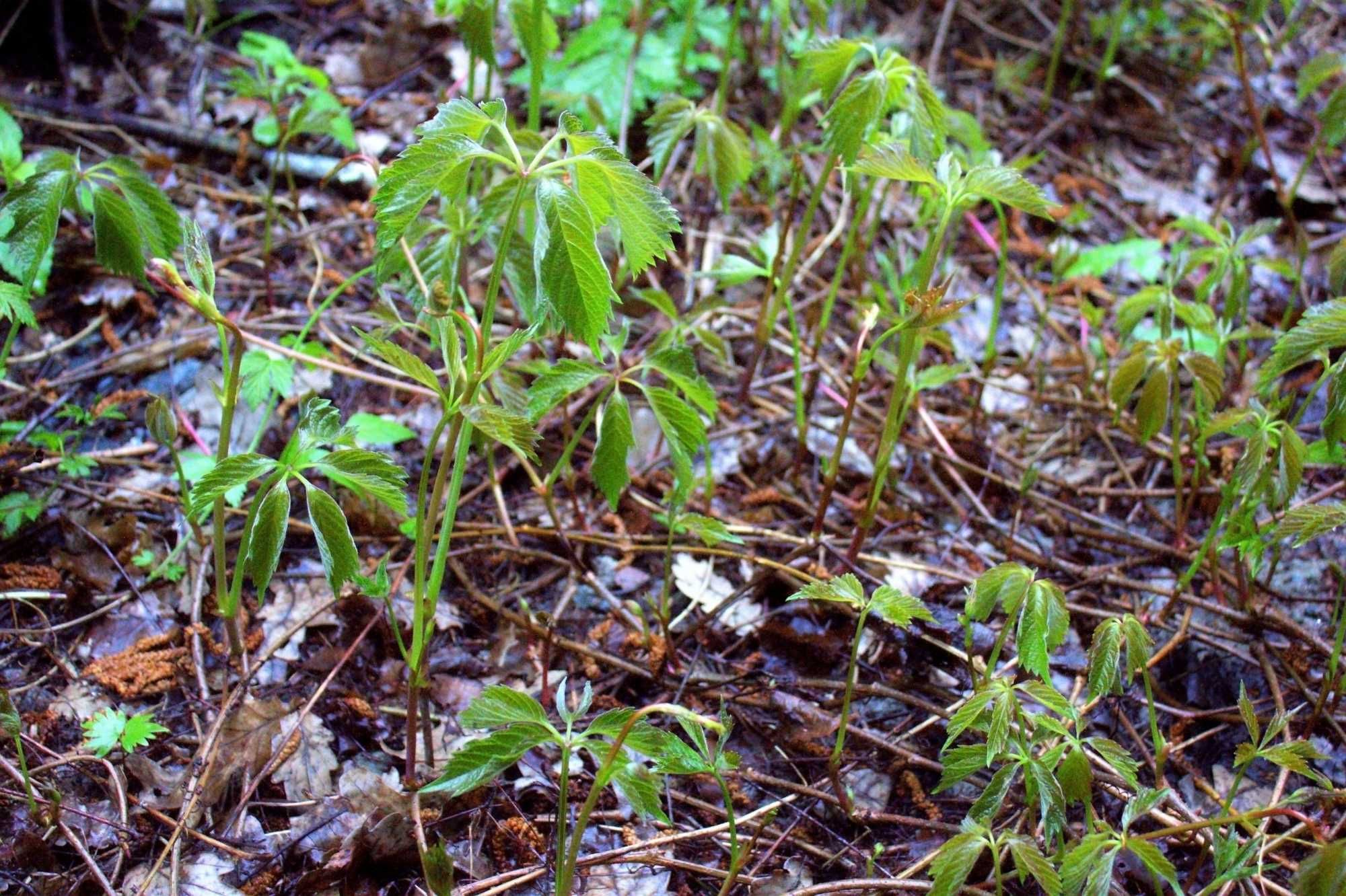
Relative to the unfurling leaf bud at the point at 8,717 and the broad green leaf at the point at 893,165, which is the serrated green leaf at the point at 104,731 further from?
the broad green leaf at the point at 893,165

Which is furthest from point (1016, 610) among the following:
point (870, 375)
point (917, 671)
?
point (870, 375)

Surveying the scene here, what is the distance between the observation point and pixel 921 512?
2658 mm

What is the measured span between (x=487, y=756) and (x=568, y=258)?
2.62 feet

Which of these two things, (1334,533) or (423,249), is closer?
(423,249)

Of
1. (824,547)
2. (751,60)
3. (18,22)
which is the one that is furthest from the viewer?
(751,60)

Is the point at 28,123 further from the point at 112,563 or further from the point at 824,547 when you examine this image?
the point at 824,547

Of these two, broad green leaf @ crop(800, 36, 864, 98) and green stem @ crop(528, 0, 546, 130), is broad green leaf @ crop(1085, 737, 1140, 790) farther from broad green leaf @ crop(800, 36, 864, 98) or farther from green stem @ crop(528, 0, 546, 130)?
green stem @ crop(528, 0, 546, 130)

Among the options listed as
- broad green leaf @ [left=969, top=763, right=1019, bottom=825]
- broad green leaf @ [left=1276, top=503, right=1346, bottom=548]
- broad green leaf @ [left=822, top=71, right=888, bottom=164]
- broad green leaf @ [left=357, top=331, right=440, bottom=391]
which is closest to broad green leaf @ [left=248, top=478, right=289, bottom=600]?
broad green leaf @ [left=357, top=331, right=440, bottom=391]

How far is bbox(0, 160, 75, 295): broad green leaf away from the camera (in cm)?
186

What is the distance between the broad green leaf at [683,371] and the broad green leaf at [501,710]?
0.79 m

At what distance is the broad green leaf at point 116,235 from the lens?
6.30 ft

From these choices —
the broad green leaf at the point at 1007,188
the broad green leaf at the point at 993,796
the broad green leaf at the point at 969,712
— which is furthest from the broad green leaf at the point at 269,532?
the broad green leaf at the point at 1007,188

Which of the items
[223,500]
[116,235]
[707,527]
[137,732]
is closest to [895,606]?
[707,527]

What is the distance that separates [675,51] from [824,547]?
2.20 metres
